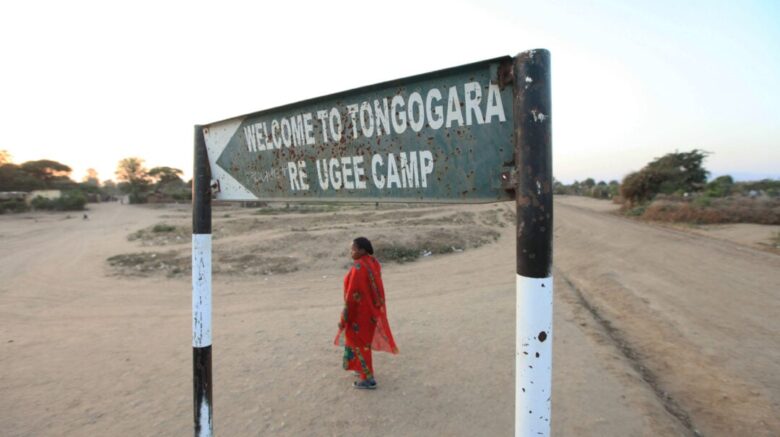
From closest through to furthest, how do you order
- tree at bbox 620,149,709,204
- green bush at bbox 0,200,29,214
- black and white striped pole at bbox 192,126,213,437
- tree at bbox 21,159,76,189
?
1. black and white striped pole at bbox 192,126,213,437
2. tree at bbox 620,149,709,204
3. green bush at bbox 0,200,29,214
4. tree at bbox 21,159,76,189

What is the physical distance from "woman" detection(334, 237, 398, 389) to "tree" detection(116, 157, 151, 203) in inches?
2458

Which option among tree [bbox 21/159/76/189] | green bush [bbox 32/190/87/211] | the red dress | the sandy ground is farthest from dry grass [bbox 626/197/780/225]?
tree [bbox 21/159/76/189]

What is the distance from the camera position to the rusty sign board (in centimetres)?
127

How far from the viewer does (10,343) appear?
17.5ft

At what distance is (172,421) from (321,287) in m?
4.83

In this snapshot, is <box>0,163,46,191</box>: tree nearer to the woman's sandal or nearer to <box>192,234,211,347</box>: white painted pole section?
the woman's sandal

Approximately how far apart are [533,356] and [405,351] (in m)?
3.86

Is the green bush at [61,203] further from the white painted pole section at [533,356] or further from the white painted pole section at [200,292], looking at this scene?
the white painted pole section at [533,356]

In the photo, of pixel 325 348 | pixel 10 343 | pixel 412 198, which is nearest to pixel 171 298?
pixel 10 343

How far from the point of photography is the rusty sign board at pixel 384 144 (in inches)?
50.1

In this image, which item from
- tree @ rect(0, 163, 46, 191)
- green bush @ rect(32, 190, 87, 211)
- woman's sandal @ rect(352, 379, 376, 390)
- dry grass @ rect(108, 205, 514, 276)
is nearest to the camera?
woman's sandal @ rect(352, 379, 376, 390)

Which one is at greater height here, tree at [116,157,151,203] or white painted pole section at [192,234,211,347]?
tree at [116,157,151,203]

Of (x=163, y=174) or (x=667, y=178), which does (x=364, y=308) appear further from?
(x=163, y=174)

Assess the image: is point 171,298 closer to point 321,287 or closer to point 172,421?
point 321,287
